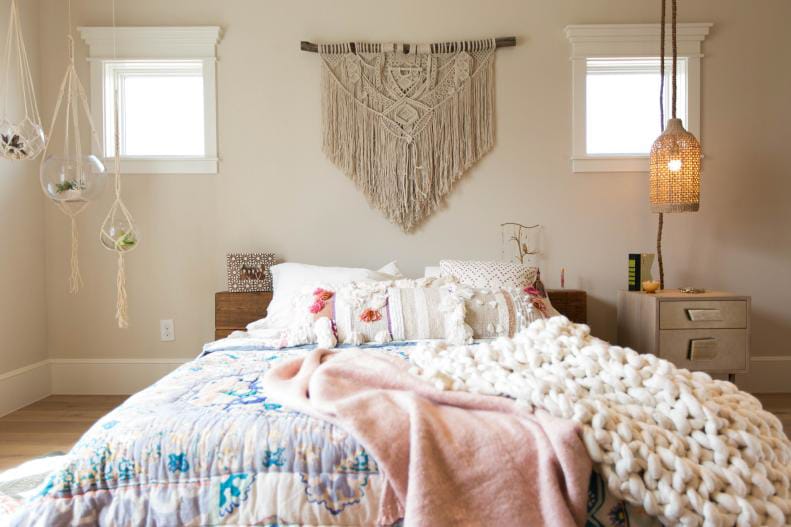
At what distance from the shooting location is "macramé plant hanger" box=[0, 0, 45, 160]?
7.79ft

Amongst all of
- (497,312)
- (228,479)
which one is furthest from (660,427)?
(497,312)

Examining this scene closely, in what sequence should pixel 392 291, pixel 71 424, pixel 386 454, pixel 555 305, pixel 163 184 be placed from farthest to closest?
pixel 163 184, pixel 555 305, pixel 71 424, pixel 392 291, pixel 386 454

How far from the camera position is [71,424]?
8.72 ft

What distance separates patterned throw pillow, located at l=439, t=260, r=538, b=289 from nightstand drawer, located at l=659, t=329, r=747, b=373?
2.60 feet

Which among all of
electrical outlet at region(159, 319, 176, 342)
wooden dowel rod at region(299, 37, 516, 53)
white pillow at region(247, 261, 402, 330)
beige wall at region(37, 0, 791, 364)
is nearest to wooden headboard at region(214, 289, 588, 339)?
white pillow at region(247, 261, 402, 330)

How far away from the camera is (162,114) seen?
322 centimetres

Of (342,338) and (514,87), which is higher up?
(514,87)

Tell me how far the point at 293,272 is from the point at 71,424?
1.35 metres

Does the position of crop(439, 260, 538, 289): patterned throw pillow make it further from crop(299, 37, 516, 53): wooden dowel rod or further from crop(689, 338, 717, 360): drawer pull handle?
crop(299, 37, 516, 53): wooden dowel rod

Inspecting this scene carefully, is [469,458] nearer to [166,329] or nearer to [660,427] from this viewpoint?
[660,427]

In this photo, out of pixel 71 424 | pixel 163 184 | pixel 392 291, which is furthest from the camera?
pixel 163 184

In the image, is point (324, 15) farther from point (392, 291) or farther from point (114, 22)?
Result: point (392, 291)

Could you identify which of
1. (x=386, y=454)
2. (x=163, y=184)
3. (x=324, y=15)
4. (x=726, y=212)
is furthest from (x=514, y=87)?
(x=386, y=454)

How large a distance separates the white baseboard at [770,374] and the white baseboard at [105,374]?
3.45 m
